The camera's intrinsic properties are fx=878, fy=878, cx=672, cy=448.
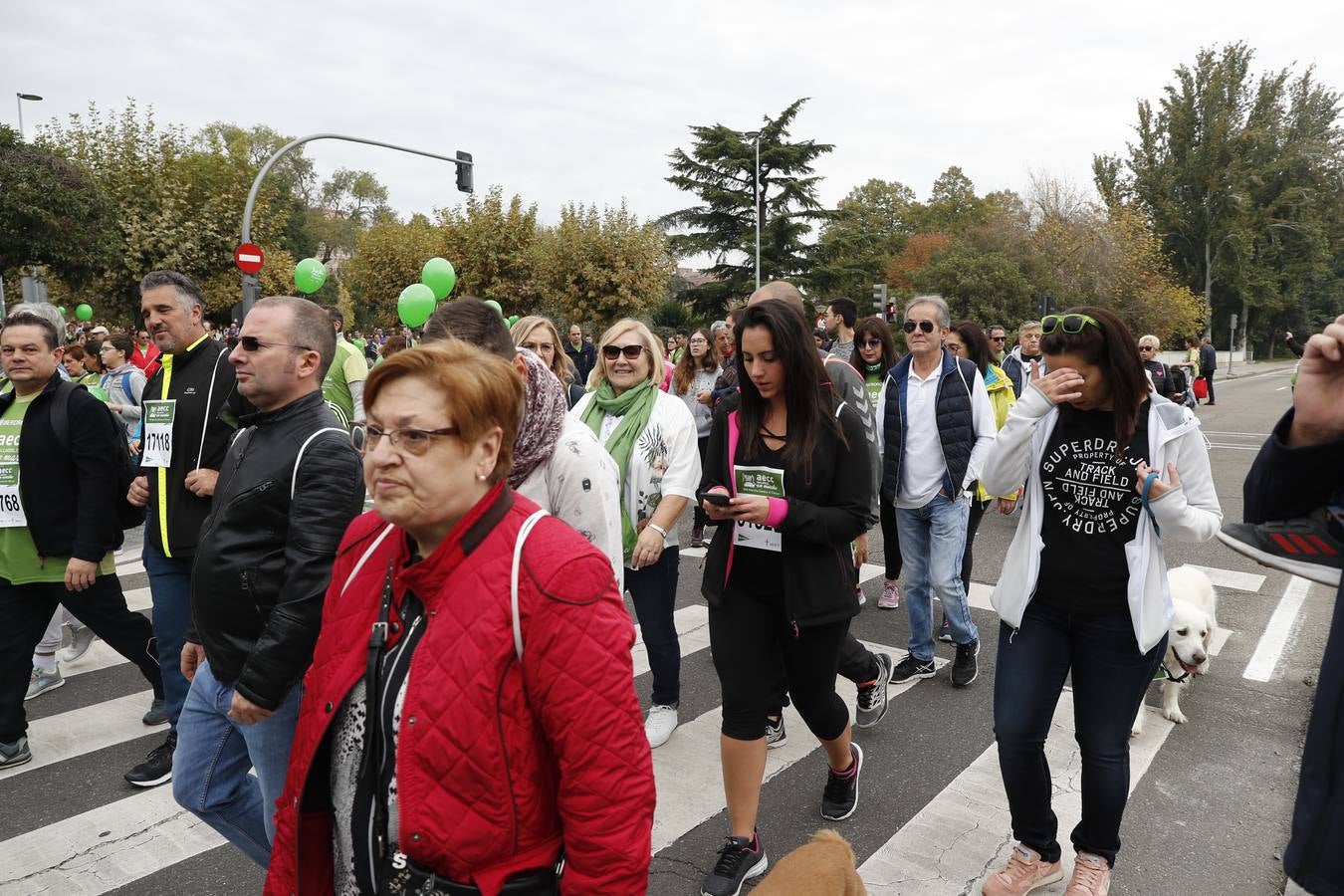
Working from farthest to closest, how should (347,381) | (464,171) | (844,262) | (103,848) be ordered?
(844,262) → (464,171) → (347,381) → (103,848)

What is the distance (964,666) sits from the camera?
493 centimetres

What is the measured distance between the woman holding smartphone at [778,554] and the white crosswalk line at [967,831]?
520mm

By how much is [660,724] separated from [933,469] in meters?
2.05

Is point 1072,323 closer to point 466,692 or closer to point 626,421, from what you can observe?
point 626,421

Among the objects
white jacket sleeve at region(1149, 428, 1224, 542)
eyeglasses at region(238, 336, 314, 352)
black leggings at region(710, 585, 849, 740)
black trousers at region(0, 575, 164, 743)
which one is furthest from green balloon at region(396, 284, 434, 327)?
white jacket sleeve at region(1149, 428, 1224, 542)

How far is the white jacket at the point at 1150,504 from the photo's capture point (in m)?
2.74

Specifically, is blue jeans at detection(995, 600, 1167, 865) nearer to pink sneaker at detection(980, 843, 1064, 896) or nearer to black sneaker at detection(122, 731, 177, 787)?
pink sneaker at detection(980, 843, 1064, 896)

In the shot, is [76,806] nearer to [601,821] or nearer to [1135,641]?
[601,821]

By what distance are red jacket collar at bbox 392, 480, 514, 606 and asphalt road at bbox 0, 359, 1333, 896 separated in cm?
202

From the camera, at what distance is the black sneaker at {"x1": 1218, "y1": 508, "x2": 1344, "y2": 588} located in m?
1.52

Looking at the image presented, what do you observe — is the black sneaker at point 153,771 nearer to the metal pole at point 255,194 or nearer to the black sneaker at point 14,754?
the black sneaker at point 14,754

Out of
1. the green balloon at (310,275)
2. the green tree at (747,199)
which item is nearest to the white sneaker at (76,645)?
the green balloon at (310,275)

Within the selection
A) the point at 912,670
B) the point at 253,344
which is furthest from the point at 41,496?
the point at 912,670

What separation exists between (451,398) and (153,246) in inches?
1101
